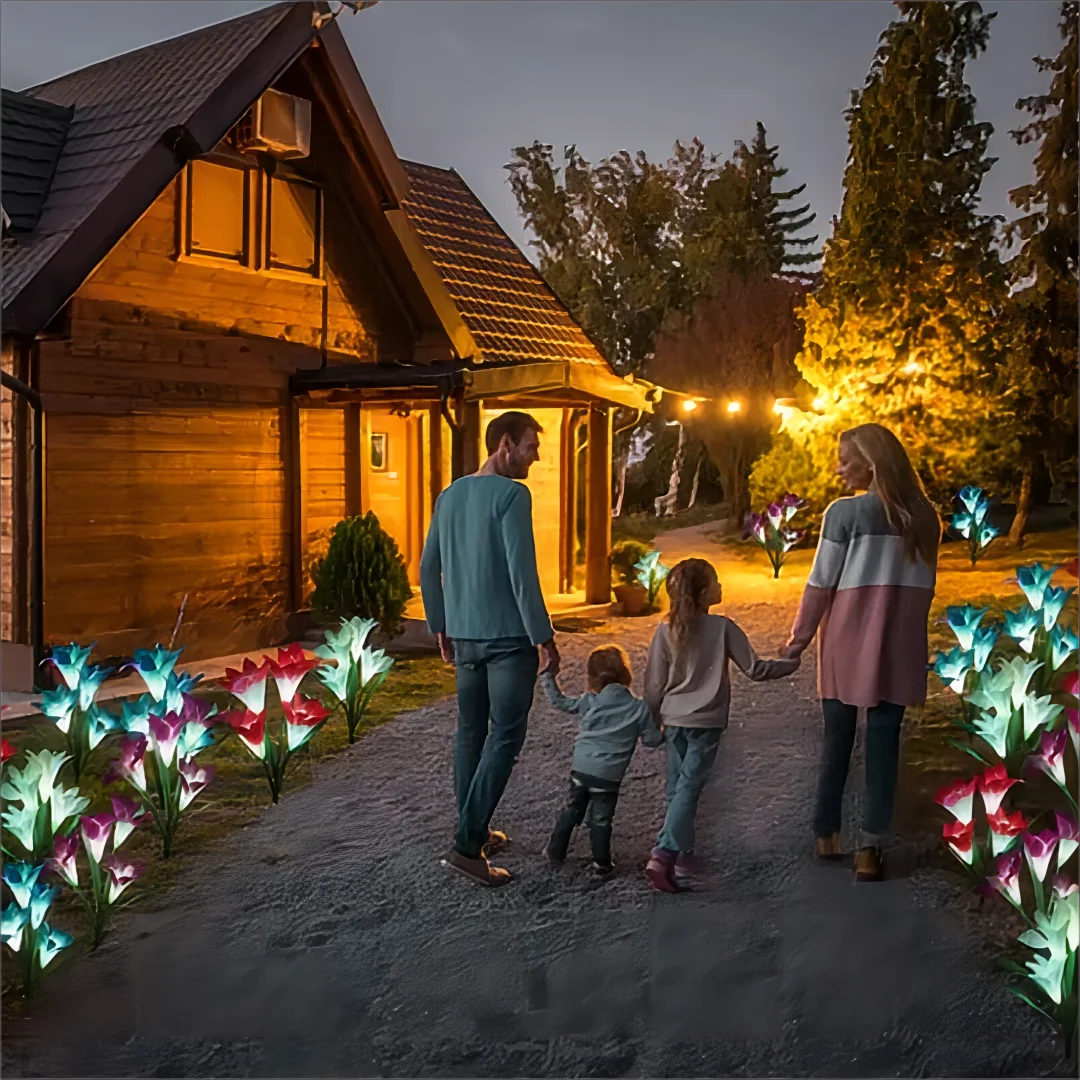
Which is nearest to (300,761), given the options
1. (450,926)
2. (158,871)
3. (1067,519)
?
(158,871)

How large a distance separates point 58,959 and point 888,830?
236cm

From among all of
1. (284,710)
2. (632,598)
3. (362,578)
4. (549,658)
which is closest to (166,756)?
(284,710)

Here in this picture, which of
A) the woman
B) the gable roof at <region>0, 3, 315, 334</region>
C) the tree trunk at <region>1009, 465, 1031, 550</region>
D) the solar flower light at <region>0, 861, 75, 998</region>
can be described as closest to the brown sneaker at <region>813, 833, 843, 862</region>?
the woman

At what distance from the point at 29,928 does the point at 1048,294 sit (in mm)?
5977

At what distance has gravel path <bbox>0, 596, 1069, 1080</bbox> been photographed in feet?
9.39

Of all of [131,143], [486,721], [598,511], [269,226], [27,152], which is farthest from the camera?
[598,511]

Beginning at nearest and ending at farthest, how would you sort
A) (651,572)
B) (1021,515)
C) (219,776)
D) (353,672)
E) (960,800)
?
(960,800) → (219,776) → (353,672) → (651,572) → (1021,515)

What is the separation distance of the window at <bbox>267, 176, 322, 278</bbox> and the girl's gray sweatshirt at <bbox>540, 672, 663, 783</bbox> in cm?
400

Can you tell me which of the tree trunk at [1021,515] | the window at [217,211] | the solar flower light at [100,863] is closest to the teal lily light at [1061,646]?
the tree trunk at [1021,515]

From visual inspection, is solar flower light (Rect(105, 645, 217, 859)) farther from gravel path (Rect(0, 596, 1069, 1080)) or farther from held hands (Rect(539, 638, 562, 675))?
held hands (Rect(539, 638, 562, 675))

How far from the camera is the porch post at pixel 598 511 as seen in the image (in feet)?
22.8

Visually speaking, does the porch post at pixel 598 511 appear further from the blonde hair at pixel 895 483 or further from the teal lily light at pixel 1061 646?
the blonde hair at pixel 895 483

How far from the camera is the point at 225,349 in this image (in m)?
6.40

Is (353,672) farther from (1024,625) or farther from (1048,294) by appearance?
(1048,294)
